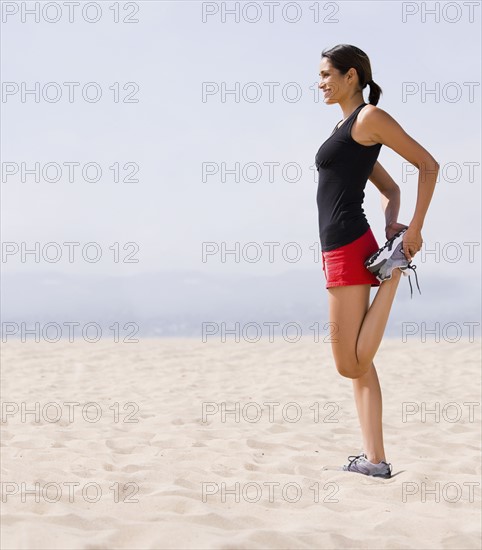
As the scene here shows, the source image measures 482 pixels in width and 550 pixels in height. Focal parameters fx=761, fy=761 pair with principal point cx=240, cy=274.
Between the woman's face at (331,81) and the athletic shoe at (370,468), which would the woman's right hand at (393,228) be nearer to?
the woman's face at (331,81)

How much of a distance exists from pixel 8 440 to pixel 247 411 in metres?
2.17

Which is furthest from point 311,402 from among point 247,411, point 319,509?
point 319,509

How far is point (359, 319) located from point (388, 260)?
1.14ft

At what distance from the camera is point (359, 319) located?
3795mm

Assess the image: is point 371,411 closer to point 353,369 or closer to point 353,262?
point 353,369

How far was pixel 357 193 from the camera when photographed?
3.74 m

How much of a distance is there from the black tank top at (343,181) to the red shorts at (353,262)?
31 millimetres

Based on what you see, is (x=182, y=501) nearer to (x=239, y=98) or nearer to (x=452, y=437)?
(x=452, y=437)

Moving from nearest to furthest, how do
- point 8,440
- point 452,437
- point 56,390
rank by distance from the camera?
point 8,440
point 452,437
point 56,390

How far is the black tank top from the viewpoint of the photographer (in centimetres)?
368

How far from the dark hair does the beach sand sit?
2.05 meters

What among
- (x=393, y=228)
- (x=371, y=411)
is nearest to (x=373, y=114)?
(x=393, y=228)

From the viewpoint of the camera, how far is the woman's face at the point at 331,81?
12.3 ft

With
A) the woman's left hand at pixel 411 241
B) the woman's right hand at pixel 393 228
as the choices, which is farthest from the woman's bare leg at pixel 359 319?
the woman's right hand at pixel 393 228
